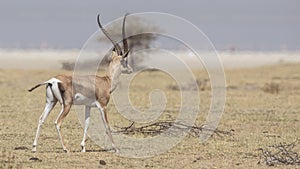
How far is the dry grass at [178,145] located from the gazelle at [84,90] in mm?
613

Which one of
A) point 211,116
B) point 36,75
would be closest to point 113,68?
point 211,116

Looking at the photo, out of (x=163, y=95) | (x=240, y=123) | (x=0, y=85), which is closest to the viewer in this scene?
(x=240, y=123)

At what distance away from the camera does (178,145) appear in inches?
604

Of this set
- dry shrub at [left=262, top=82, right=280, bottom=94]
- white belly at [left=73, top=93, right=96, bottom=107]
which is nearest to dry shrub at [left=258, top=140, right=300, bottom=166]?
white belly at [left=73, top=93, right=96, bottom=107]

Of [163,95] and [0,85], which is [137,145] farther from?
[0,85]

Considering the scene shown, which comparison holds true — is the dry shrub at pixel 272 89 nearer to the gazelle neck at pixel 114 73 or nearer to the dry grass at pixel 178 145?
the dry grass at pixel 178 145

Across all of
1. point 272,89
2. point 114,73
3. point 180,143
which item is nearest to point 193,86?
point 272,89

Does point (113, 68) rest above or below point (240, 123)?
above

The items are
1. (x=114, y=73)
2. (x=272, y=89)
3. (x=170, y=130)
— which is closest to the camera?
(x=114, y=73)

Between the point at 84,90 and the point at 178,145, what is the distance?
2472mm

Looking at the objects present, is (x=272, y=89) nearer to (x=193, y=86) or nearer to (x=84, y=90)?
(x=193, y=86)

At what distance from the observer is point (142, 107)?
24500 mm

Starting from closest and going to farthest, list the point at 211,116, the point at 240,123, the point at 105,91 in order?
the point at 105,91 < the point at 240,123 < the point at 211,116

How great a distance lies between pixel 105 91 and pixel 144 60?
3623 centimetres
